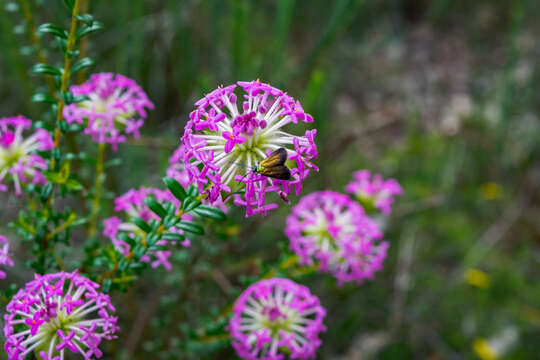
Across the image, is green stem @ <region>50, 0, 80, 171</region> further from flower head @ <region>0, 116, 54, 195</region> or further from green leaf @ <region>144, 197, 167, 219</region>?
green leaf @ <region>144, 197, 167, 219</region>

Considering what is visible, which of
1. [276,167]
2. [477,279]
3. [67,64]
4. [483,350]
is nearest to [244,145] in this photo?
[276,167]

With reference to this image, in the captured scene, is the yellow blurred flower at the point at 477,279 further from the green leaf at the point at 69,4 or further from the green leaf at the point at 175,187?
the green leaf at the point at 69,4

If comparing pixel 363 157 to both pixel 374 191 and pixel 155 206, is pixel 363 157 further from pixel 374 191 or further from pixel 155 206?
pixel 155 206

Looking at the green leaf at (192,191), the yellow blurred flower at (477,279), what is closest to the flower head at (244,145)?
the green leaf at (192,191)

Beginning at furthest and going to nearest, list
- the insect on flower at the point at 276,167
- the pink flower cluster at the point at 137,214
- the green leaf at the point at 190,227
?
the pink flower cluster at the point at 137,214 < the green leaf at the point at 190,227 < the insect on flower at the point at 276,167

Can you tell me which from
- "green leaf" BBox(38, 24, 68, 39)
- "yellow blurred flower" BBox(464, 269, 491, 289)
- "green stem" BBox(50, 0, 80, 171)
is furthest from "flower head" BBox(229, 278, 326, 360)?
"yellow blurred flower" BBox(464, 269, 491, 289)

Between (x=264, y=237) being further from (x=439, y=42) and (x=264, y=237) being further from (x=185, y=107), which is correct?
(x=439, y=42)

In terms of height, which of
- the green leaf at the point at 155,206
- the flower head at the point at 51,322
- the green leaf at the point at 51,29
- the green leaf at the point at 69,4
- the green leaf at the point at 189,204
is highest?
the green leaf at the point at 69,4
